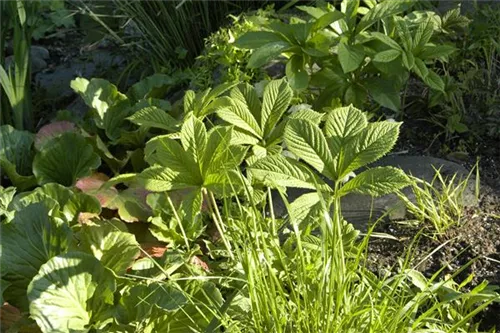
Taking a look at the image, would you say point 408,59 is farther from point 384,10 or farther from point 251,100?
point 251,100

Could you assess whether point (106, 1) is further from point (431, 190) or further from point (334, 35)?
point (431, 190)

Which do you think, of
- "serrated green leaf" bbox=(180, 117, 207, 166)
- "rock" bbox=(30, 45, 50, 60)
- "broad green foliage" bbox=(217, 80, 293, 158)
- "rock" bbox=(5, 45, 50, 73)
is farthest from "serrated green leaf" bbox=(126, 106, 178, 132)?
"rock" bbox=(30, 45, 50, 60)

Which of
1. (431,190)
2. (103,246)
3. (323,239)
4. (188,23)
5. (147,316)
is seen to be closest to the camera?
(323,239)

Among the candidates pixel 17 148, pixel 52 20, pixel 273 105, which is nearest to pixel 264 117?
pixel 273 105

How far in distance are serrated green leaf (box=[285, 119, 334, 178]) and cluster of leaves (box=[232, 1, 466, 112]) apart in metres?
0.58

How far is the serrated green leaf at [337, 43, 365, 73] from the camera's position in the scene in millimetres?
2375

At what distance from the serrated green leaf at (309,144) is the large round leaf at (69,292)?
54 centimetres

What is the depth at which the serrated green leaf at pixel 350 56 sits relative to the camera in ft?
7.79

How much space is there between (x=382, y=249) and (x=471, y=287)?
267mm

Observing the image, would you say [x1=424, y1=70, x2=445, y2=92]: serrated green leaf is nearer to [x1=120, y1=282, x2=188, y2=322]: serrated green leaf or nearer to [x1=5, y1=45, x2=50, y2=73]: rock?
[x1=120, y1=282, x2=188, y2=322]: serrated green leaf

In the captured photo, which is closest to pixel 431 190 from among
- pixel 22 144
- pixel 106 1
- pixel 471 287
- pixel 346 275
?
pixel 471 287

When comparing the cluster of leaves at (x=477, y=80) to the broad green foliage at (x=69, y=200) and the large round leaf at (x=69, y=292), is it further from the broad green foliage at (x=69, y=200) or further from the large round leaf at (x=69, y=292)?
the large round leaf at (x=69, y=292)

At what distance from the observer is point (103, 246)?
200 cm

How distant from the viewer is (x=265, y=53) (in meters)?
2.42
